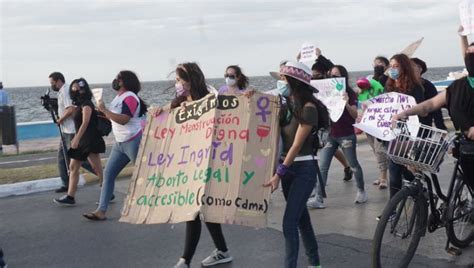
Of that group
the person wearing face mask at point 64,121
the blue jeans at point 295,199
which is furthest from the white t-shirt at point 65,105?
the blue jeans at point 295,199

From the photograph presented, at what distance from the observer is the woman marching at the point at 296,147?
4.48m

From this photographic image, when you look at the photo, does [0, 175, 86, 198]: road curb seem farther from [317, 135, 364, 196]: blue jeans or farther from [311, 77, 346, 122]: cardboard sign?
[311, 77, 346, 122]: cardboard sign

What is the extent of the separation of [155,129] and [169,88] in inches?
18.6

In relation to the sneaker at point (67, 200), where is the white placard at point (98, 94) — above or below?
above

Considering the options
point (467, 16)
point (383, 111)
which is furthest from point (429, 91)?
point (467, 16)

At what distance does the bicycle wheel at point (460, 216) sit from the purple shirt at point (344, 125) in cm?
235

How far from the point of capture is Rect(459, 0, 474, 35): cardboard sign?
5794mm

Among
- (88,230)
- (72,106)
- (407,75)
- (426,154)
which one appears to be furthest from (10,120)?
(426,154)

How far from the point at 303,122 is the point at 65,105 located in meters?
5.29

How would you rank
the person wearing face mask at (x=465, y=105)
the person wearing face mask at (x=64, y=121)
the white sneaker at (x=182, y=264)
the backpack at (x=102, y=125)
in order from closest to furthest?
the person wearing face mask at (x=465, y=105) < the white sneaker at (x=182, y=264) < the backpack at (x=102, y=125) < the person wearing face mask at (x=64, y=121)

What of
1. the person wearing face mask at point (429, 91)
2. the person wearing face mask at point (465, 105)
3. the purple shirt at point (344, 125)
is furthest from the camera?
the purple shirt at point (344, 125)

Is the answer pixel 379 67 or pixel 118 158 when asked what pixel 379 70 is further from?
pixel 118 158

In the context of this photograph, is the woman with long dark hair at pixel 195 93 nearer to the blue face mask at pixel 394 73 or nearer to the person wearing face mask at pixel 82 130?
the blue face mask at pixel 394 73

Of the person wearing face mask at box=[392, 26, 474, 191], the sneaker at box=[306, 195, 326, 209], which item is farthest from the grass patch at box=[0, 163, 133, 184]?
the person wearing face mask at box=[392, 26, 474, 191]
